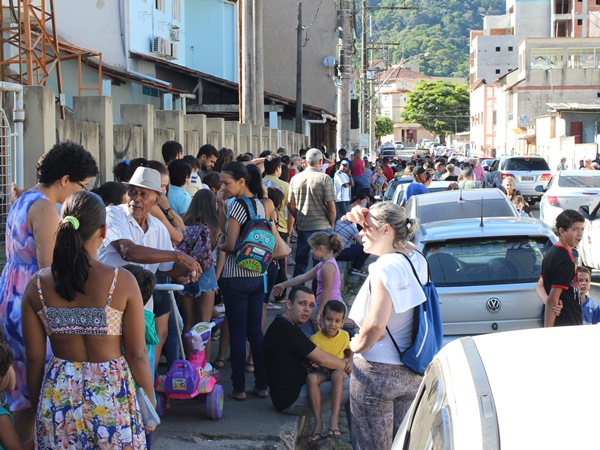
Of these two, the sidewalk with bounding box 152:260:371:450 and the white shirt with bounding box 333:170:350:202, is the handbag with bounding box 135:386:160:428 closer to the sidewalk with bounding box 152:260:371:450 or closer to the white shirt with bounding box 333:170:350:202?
the sidewalk with bounding box 152:260:371:450

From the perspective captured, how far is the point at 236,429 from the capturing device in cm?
640

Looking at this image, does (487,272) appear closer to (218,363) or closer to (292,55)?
(218,363)

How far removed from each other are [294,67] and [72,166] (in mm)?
44180

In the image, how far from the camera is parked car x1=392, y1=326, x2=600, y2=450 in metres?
2.05

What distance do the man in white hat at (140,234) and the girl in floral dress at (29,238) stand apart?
27.2 inches

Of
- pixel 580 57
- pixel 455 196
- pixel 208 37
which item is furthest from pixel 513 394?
pixel 580 57

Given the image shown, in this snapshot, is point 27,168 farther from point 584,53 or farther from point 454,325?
point 584,53

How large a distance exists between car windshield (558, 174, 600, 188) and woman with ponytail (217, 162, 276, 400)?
1505 centimetres

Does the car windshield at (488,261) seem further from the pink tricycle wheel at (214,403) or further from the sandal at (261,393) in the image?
the pink tricycle wheel at (214,403)

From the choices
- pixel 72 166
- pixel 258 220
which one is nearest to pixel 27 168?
pixel 258 220

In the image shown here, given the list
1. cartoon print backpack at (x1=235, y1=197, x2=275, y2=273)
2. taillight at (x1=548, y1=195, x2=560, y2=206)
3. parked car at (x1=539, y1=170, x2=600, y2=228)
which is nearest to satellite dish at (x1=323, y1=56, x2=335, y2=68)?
parked car at (x1=539, y1=170, x2=600, y2=228)

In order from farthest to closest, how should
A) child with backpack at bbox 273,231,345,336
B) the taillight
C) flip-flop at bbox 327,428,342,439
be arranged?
the taillight → child with backpack at bbox 273,231,345,336 → flip-flop at bbox 327,428,342,439

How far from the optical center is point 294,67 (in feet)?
159

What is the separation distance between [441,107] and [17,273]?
132897 millimetres
